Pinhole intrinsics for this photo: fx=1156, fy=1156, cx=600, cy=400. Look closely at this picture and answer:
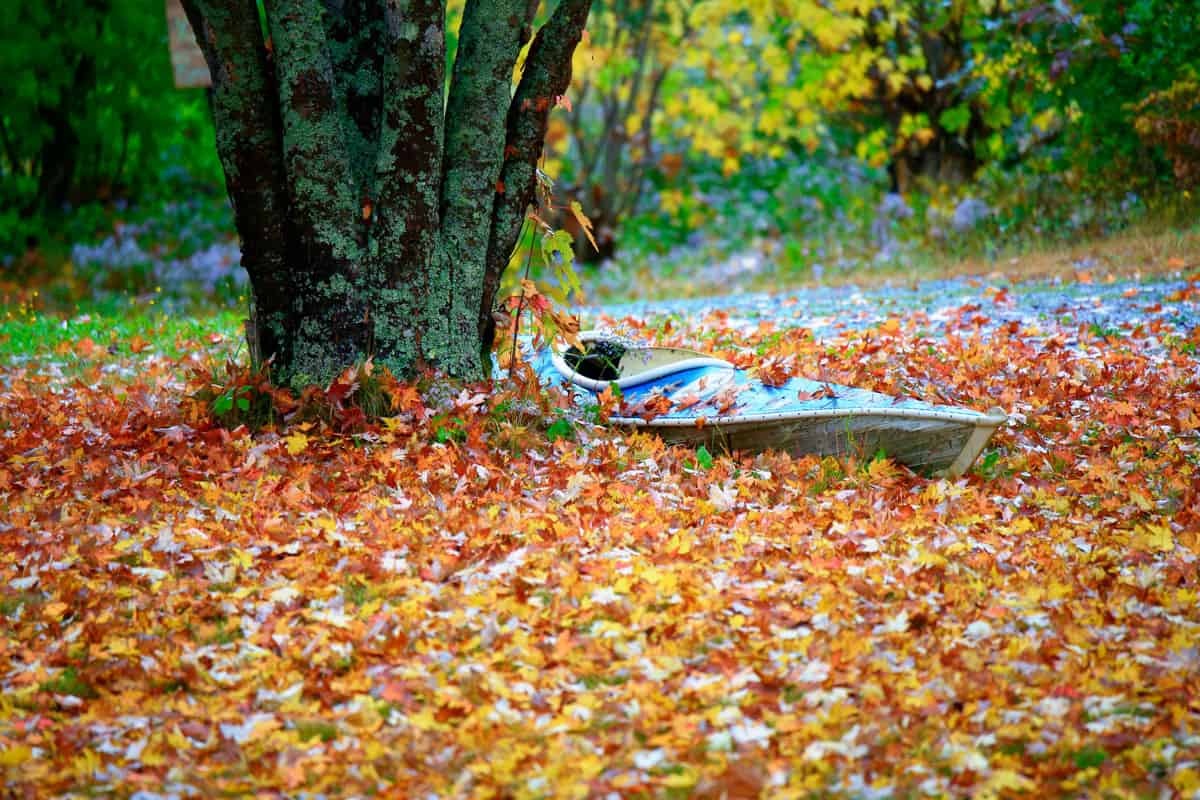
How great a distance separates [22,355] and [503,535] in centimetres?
600

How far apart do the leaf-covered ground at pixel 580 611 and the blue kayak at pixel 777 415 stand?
0.17m

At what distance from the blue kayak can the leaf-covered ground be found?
0.17 metres

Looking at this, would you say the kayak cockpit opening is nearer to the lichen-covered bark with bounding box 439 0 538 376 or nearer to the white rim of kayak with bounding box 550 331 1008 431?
the white rim of kayak with bounding box 550 331 1008 431

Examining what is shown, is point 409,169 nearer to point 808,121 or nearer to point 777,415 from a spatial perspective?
point 777,415

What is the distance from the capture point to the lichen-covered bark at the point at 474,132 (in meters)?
6.06

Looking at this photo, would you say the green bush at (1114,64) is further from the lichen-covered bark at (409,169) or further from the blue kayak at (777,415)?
the lichen-covered bark at (409,169)

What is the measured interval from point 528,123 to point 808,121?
512 inches

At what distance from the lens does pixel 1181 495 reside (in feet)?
17.4

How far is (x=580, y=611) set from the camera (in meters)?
4.21

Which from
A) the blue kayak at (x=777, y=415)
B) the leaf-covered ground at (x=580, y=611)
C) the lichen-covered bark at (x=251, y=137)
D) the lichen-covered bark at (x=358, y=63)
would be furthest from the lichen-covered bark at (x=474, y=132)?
the blue kayak at (x=777, y=415)

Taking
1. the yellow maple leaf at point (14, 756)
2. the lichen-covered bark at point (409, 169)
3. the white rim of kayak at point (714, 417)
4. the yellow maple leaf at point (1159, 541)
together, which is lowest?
the yellow maple leaf at point (14, 756)

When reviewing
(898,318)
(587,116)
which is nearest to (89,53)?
(587,116)

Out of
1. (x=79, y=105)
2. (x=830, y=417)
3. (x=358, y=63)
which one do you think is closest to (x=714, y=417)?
(x=830, y=417)

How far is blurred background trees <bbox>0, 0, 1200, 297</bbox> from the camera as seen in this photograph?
13.5m
